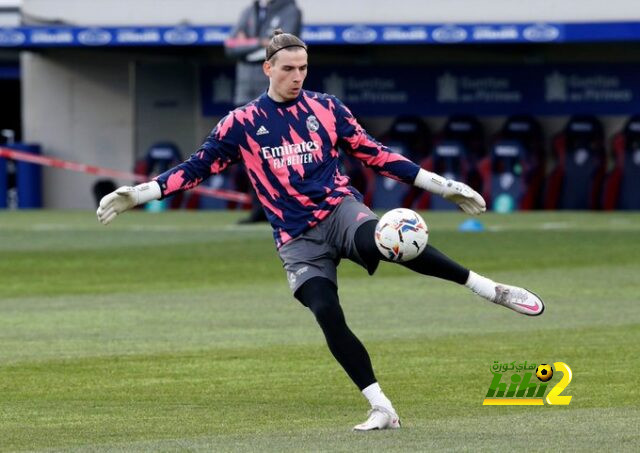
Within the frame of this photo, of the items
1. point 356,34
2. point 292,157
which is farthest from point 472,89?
point 292,157

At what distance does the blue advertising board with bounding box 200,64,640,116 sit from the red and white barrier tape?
187cm

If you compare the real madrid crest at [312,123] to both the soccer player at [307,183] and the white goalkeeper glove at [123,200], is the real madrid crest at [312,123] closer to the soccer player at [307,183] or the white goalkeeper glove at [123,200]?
the soccer player at [307,183]

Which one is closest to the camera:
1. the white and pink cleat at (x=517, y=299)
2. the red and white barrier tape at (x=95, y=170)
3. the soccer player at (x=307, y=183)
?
the soccer player at (x=307, y=183)

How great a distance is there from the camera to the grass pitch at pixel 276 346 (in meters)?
7.91

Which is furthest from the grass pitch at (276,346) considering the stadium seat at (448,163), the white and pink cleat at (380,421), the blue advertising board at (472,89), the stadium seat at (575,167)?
the blue advertising board at (472,89)

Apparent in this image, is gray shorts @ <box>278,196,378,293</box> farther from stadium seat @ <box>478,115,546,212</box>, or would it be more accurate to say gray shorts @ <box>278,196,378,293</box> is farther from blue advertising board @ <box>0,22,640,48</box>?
stadium seat @ <box>478,115,546,212</box>

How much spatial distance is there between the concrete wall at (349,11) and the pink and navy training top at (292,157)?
18.6m

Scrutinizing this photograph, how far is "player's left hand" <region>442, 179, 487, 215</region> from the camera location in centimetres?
859

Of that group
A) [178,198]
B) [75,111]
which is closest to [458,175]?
[178,198]

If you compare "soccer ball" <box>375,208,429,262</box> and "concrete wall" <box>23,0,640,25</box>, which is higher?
"concrete wall" <box>23,0,640,25</box>

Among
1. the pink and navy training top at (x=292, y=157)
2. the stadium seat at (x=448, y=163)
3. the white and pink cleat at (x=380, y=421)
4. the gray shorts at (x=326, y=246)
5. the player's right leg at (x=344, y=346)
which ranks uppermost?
the pink and navy training top at (x=292, y=157)

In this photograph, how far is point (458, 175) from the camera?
28281 mm

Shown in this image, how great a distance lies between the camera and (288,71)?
846 cm

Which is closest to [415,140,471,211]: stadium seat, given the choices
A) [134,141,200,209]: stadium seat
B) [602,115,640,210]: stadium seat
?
[602,115,640,210]: stadium seat
